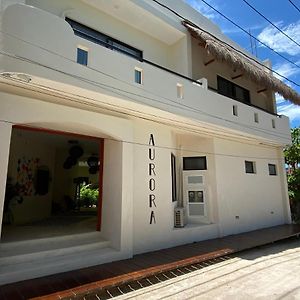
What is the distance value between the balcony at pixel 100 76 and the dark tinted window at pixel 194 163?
1052 millimetres

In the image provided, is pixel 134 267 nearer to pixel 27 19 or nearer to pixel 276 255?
pixel 276 255

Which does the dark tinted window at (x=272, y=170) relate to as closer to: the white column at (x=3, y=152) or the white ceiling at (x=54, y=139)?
the white ceiling at (x=54, y=139)

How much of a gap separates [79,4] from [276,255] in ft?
27.3

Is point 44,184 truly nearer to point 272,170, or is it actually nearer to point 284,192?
point 272,170

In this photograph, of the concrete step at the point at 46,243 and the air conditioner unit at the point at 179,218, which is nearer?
the concrete step at the point at 46,243

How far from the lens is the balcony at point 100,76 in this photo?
3822 mm

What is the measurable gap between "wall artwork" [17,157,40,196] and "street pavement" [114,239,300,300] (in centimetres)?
560

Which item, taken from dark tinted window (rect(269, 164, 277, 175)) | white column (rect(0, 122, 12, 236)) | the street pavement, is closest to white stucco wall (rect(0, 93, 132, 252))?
white column (rect(0, 122, 12, 236))

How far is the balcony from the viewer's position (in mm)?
3822

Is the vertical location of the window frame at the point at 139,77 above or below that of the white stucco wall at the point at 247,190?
above

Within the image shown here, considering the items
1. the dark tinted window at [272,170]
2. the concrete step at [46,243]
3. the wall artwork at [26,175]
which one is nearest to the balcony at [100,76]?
the concrete step at [46,243]

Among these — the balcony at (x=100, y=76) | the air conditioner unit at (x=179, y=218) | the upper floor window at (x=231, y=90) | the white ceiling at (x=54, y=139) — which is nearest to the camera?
the balcony at (x=100, y=76)

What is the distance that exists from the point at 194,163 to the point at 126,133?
11.2ft

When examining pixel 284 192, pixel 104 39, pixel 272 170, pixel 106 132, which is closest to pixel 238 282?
pixel 106 132
